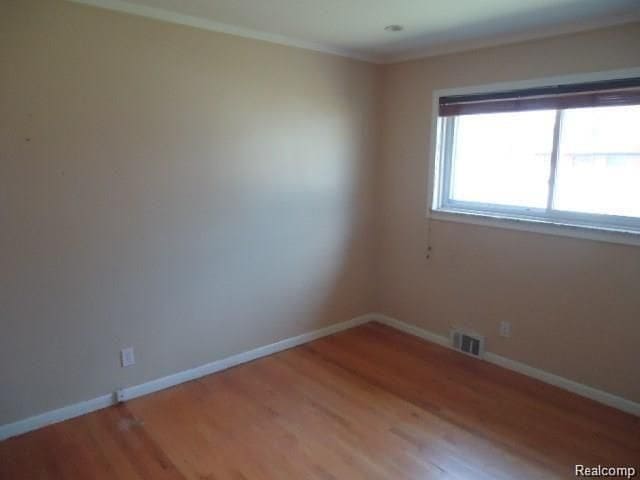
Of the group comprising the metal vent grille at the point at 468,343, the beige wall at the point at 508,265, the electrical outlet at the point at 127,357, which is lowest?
the metal vent grille at the point at 468,343

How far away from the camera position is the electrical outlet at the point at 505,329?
312 cm

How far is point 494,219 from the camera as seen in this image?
122 inches

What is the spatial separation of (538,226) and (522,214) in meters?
0.20

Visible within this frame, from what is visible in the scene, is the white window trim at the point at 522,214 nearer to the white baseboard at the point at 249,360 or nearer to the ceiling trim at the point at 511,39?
the ceiling trim at the point at 511,39

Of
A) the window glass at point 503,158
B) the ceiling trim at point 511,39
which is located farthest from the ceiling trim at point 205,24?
the window glass at point 503,158

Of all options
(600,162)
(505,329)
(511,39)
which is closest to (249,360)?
(505,329)

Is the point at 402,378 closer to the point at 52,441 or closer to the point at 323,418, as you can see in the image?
the point at 323,418

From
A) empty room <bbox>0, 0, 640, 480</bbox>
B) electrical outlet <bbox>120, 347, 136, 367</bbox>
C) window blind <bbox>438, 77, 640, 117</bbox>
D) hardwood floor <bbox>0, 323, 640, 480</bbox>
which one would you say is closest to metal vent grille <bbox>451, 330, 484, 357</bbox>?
empty room <bbox>0, 0, 640, 480</bbox>

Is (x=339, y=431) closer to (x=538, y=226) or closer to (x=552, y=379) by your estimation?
(x=552, y=379)

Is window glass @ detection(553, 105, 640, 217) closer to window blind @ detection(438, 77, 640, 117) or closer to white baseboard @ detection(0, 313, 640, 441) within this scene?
window blind @ detection(438, 77, 640, 117)

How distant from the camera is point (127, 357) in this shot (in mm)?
2666

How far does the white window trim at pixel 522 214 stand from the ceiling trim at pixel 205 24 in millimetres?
954

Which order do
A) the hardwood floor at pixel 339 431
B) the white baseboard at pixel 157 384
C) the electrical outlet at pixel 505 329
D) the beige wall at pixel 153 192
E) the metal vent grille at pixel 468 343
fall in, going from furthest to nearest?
1. the metal vent grille at pixel 468 343
2. the electrical outlet at pixel 505 329
3. the white baseboard at pixel 157 384
4. the beige wall at pixel 153 192
5. the hardwood floor at pixel 339 431

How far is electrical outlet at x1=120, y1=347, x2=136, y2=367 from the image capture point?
8.68 feet
